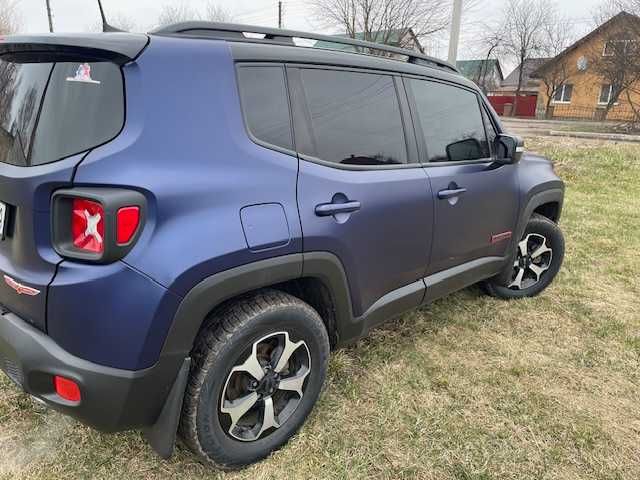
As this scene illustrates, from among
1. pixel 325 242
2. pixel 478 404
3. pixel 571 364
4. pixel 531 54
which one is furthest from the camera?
pixel 531 54

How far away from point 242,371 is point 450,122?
77.4 inches

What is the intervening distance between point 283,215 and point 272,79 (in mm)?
584

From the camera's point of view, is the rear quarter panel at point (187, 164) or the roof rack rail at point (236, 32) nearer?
the rear quarter panel at point (187, 164)

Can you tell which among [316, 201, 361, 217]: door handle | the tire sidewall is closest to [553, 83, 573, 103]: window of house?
[316, 201, 361, 217]: door handle

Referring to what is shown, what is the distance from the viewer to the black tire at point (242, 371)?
1802mm

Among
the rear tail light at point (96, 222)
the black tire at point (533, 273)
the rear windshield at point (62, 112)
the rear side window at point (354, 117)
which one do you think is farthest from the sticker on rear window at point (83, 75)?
the black tire at point (533, 273)

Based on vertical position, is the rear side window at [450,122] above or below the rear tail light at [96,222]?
above

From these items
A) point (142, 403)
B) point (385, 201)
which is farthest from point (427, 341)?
point (142, 403)

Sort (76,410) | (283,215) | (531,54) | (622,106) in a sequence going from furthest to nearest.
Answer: (531,54) < (622,106) < (283,215) < (76,410)

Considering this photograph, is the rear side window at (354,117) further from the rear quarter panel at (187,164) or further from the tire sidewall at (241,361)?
the tire sidewall at (241,361)

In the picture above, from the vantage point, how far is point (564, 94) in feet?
133

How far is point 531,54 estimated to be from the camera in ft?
146

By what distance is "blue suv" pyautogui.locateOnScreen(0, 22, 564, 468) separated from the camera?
1.56m

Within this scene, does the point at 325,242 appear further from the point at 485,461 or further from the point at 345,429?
the point at 485,461
